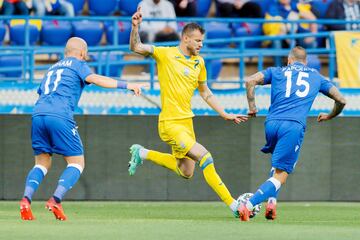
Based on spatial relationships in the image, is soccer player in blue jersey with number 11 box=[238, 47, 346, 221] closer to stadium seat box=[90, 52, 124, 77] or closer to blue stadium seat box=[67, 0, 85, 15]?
stadium seat box=[90, 52, 124, 77]

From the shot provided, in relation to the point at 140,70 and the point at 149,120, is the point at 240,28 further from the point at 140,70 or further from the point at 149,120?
the point at 149,120

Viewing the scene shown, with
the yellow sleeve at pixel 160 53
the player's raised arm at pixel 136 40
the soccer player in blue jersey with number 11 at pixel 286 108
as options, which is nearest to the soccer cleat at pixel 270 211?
the soccer player in blue jersey with number 11 at pixel 286 108

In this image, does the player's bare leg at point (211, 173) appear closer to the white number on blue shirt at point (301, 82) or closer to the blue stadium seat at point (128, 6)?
the white number on blue shirt at point (301, 82)

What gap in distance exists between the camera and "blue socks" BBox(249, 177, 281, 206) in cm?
1253

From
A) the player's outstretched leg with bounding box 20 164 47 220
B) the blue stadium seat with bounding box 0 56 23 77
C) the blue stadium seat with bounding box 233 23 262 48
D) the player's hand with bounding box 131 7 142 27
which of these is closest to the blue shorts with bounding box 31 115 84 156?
the player's outstretched leg with bounding box 20 164 47 220

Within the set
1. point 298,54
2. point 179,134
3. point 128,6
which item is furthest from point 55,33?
→ point 298,54

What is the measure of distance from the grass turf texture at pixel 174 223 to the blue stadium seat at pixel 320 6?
7.21 metres

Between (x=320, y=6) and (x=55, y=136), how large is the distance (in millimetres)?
11802

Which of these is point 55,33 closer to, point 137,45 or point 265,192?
point 137,45

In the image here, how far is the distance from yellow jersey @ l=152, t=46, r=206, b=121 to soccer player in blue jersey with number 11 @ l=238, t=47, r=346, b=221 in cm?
71

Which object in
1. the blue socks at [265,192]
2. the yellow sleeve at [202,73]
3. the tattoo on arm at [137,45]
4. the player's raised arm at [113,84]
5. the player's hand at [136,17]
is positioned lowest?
the blue socks at [265,192]

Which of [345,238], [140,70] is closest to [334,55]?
[140,70]

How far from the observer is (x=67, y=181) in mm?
12164

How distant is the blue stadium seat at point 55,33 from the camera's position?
21.1 m
